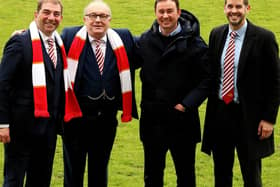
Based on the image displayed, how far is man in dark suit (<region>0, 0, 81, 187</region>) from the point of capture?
5.42m

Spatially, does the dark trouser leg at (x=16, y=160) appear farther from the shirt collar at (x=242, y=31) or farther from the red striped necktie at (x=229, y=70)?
the shirt collar at (x=242, y=31)

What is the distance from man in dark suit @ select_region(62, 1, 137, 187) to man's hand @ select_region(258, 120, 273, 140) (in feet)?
4.04

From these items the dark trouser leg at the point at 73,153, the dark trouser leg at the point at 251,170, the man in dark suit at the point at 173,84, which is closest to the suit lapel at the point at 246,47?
the man in dark suit at the point at 173,84

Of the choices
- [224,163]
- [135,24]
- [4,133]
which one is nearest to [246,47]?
[224,163]

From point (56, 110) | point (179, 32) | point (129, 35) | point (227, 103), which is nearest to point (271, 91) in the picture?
point (227, 103)

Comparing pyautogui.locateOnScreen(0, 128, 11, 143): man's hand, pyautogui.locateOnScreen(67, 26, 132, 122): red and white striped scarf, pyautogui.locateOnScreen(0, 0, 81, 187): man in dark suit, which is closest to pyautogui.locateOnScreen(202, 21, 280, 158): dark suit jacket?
pyautogui.locateOnScreen(67, 26, 132, 122): red and white striped scarf

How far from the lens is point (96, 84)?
5.86 m

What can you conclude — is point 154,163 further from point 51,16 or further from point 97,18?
point 51,16

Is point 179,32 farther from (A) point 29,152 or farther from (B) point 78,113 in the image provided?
(A) point 29,152

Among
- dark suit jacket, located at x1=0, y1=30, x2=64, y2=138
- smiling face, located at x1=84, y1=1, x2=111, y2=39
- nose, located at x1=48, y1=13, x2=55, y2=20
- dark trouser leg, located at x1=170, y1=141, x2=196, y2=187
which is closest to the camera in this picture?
dark suit jacket, located at x1=0, y1=30, x2=64, y2=138

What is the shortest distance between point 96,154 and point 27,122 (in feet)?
2.82

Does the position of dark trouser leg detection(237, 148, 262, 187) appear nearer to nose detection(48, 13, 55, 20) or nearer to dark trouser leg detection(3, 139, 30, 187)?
dark trouser leg detection(3, 139, 30, 187)

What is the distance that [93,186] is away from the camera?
6.32m

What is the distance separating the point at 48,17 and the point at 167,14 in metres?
1.04
